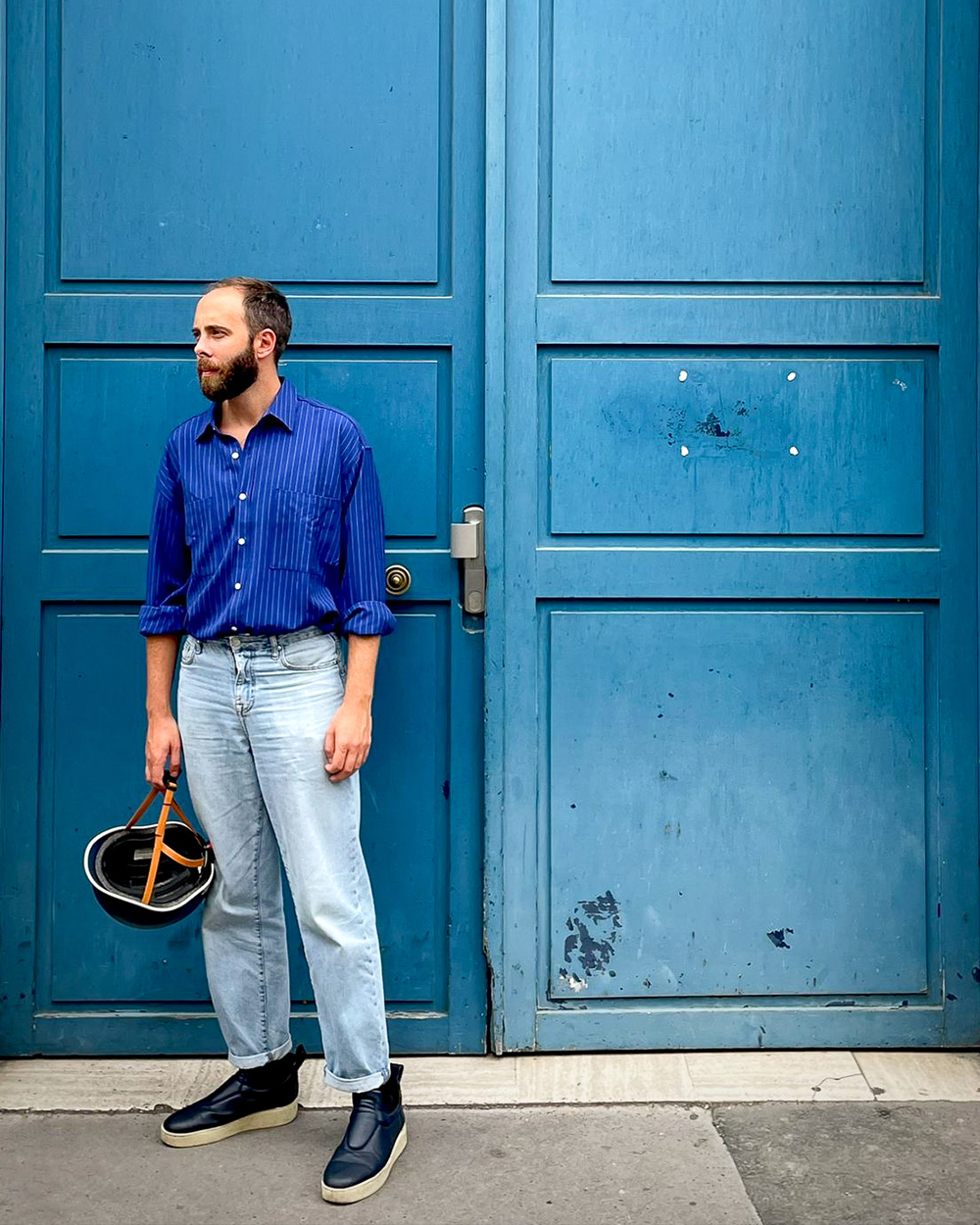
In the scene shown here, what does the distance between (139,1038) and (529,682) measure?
4.45 ft

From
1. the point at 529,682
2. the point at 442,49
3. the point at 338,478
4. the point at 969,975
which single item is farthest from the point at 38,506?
the point at 969,975

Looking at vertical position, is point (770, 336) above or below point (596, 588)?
above

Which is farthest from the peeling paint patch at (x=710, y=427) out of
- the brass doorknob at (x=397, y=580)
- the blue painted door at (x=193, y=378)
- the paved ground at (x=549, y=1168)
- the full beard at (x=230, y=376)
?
the paved ground at (x=549, y=1168)

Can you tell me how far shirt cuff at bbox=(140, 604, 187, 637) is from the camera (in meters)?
2.81

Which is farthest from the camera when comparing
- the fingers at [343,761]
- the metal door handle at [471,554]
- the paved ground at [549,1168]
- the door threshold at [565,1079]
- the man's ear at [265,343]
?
the metal door handle at [471,554]

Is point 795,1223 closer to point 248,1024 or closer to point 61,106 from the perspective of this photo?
point 248,1024

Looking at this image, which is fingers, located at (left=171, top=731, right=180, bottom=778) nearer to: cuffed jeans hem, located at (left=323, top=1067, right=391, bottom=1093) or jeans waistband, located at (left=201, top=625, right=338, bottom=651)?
jeans waistband, located at (left=201, top=625, right=338, bottom=651)

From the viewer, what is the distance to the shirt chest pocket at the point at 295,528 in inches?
105

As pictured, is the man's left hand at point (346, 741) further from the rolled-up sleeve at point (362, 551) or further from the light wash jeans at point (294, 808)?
the rolled-up sleeve at point (362, 551)

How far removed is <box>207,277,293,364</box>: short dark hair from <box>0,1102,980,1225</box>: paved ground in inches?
70.2

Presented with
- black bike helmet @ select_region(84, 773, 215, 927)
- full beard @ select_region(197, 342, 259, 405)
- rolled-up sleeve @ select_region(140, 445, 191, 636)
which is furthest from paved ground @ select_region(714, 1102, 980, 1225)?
full beard @ select_region(197, 342, 259, 405)

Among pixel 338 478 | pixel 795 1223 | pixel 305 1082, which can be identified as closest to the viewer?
pixel 795 1223

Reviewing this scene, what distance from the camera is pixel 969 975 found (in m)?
3.24

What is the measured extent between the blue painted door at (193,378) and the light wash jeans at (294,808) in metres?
0.49
